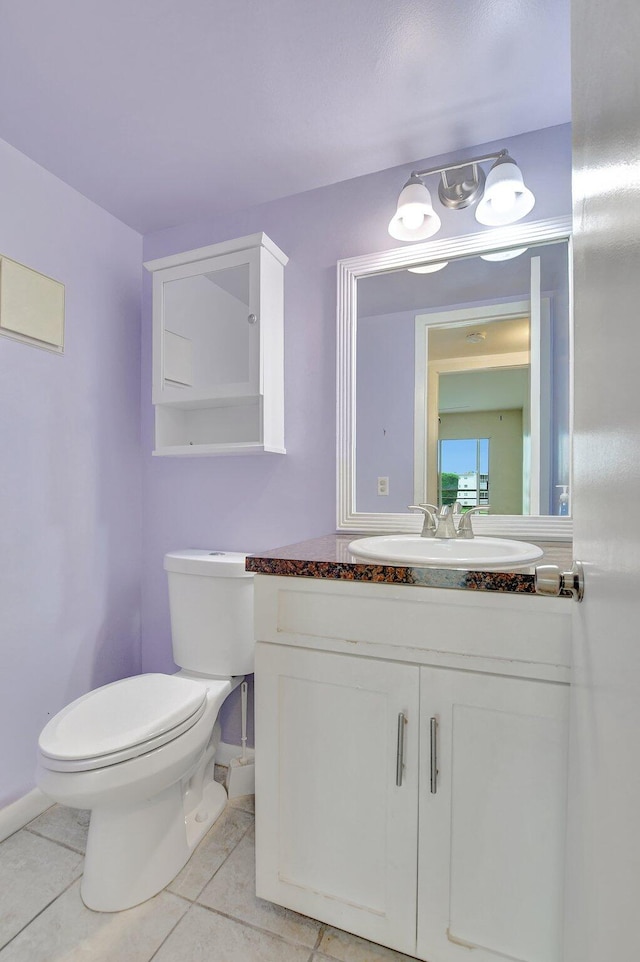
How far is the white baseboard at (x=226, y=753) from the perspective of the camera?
1760 mm

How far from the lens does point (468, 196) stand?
1.42 metres

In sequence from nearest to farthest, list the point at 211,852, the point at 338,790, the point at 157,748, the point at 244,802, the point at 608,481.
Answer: the point at 608,481, the point at 338,790, the point at 157,748, the point at 211,852, the point at 244,802

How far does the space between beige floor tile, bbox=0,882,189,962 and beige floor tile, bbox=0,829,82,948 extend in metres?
0.04

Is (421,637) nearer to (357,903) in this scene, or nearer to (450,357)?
(357,903)

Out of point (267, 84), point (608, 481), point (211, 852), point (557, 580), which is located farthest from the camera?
point (211, 852)

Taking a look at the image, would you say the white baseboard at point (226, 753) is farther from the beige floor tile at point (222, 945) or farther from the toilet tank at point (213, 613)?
the beige floor tile at point (222, 945)

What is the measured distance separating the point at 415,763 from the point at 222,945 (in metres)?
0.67

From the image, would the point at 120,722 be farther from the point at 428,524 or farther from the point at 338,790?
the point at 428,524

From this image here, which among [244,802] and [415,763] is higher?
[415,763]

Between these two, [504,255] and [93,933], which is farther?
[504,255]

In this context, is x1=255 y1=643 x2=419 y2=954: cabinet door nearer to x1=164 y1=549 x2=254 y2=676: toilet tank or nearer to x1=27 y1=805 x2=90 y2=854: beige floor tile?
x1=164 y1=549 x2=254 y2=676: toilet tank

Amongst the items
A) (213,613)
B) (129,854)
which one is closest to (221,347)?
(213,613)

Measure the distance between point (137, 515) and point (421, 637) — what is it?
56.3 inches

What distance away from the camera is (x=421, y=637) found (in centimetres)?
96
